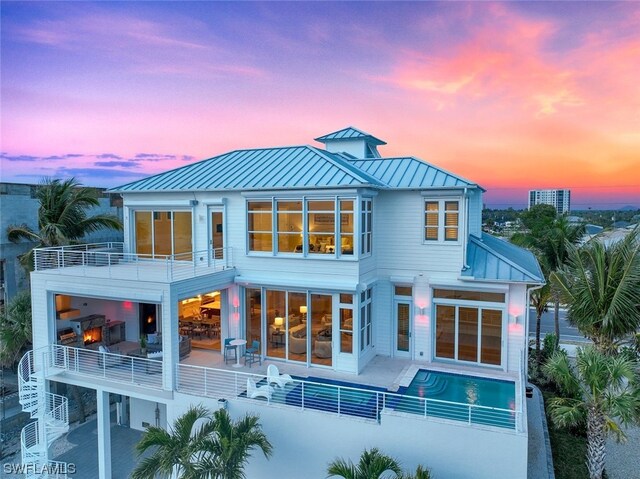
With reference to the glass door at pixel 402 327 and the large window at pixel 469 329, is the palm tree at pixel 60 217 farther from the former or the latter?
the large window at pixel 469 329

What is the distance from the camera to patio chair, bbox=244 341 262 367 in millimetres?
14672

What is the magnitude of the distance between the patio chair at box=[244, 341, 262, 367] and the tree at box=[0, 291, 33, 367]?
890cm

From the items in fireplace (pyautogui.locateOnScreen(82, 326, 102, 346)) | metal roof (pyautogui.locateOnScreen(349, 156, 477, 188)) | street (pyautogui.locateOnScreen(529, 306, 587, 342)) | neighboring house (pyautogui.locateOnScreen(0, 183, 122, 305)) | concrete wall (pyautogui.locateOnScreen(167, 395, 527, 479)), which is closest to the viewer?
concrete wall (pyautogui.locateOnScreen(167, 395, 527, 479))

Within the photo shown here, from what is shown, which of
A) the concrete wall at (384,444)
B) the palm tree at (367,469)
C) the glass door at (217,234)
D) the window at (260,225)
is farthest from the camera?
the glass door at (217,234)

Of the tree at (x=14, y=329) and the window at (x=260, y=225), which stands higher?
the window at (x=260, y=225)

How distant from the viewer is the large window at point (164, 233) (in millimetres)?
16969

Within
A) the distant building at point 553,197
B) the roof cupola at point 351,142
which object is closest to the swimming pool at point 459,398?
the roof cupola at point 351,142

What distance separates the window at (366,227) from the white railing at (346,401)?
15.6 feet

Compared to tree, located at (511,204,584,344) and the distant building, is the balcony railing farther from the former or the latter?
the distant building

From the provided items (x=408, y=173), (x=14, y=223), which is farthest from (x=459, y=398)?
(x=14, y=223)

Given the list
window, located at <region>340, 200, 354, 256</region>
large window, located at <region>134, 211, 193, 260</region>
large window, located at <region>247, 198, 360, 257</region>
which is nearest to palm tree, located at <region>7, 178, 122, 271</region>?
large window, located at <region>134, 211, 193, 260</region>

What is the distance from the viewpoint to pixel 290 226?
14.7m

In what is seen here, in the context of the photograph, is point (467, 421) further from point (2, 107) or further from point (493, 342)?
point (2, 107)

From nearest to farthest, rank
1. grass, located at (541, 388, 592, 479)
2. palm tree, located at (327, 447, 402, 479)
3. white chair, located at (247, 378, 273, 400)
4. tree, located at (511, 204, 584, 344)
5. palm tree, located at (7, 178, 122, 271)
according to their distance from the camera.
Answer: palm tree, located at (327, 447, 402, 479), white chair, located at (247, 378, 273, 400), grass, located at (541, 388, 592, 479), palm tree, located at (7, 178, 122, 271), tree, located at (511, 204, 584, 344)
